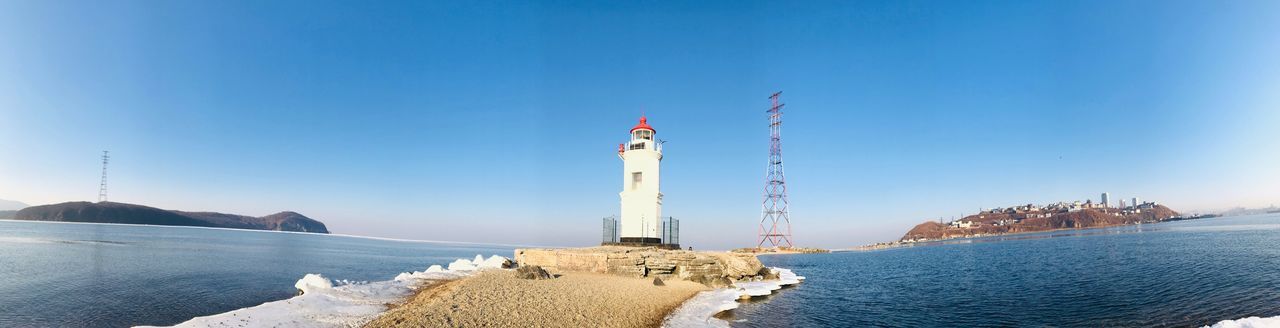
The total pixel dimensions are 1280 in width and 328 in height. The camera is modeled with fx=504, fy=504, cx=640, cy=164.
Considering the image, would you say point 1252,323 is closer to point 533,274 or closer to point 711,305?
point 711,305

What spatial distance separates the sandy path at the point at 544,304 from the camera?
10977 mm

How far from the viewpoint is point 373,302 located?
15086 millimetres

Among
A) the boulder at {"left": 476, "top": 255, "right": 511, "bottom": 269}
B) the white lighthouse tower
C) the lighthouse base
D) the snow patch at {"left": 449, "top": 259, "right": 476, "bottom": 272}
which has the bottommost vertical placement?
the snow patch at {"left": 449, "top": 259, "right": 476, "bottom": 272}

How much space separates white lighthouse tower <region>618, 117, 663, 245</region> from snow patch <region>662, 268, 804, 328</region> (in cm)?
614

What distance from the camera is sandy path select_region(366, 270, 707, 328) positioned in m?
11.0

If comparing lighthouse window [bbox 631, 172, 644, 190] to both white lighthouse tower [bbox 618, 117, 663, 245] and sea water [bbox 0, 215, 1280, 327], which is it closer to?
white lighthouse tower [bbox 618, 117, 663, 245]

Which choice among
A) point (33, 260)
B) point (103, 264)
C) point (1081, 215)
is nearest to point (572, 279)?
point (103, 264)

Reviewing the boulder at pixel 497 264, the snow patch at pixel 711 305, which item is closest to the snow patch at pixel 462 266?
the boulder at pixel 497 264

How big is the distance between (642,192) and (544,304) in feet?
46.1

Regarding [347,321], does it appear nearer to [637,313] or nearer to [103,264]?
[637,313]

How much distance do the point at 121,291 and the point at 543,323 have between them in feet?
61.9

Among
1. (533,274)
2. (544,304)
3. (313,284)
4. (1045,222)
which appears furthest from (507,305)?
(1045,222)

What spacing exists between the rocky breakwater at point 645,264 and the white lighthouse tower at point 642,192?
235 cm

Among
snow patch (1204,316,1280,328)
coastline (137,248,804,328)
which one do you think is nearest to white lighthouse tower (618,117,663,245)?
coastline (137,248,804,328)
